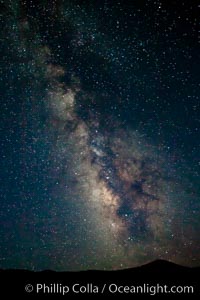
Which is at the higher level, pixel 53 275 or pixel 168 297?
pixel 53 275

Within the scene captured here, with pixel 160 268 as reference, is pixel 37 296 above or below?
below

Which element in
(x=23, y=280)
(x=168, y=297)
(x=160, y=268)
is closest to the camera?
(x=168, y=297)

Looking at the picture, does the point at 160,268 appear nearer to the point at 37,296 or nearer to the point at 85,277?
the point at 85,277

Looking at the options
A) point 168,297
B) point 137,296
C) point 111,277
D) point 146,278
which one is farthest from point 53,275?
point 168,297

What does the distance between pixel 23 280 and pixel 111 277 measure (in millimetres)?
8077

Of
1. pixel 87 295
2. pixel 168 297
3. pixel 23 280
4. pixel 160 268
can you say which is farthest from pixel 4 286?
pixel 160 268

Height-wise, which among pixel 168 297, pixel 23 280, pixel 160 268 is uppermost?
pixel 160 268

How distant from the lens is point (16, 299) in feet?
46.8

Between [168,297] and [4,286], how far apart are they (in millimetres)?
11769

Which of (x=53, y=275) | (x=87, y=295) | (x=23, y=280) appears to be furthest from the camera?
(x=53, y=275)

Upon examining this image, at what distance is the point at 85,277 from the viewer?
76.3ft

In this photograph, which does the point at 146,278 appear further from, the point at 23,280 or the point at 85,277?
the point at 23,280

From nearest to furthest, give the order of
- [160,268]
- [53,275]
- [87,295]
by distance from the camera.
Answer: [87,295], [53,275], [160,268]

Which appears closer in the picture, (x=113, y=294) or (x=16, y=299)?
(x=16, y=299)
